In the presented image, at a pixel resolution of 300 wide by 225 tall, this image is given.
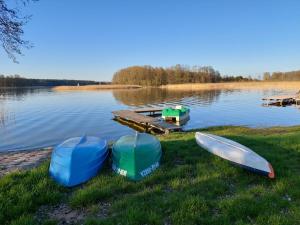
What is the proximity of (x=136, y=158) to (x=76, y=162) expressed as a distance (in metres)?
1.28

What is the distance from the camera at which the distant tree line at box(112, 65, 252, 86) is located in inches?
4738

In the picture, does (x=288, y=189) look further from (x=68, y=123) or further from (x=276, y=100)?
(x=276, y=100)

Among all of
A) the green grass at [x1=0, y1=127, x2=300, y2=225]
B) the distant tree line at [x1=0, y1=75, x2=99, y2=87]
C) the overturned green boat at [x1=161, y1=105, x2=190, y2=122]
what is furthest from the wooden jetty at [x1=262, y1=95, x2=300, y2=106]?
the distant tree line at [x1=0, y1=75, x2=99, y2=87]

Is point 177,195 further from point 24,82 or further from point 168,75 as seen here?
point 24,82

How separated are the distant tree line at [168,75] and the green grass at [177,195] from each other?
371ft

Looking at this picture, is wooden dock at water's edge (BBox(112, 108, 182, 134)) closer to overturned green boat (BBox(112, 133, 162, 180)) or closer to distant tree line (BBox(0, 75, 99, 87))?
overturned green boat (BBox(112, 133, 162, 180))

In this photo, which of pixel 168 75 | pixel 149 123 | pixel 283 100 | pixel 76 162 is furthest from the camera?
pixel 168 75

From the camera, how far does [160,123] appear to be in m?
20.3

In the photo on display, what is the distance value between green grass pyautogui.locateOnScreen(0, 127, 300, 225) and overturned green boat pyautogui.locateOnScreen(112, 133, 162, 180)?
0.19 m

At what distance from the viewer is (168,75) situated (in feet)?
399

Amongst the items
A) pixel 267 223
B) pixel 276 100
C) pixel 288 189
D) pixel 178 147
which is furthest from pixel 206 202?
pixel 276 100

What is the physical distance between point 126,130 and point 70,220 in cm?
1652

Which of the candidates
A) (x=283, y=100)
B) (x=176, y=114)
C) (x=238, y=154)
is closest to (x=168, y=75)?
(x=283, y=100)

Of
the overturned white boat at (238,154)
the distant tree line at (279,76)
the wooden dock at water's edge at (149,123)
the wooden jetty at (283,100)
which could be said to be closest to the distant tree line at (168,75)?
the distant tree line at (279,76)
